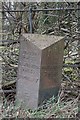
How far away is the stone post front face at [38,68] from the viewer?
2.18 meters

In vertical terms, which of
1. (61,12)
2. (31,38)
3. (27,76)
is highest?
(61,12)

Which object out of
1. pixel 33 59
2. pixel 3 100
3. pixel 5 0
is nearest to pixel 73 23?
pixel 5 0

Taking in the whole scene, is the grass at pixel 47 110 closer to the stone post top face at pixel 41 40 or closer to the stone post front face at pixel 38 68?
the stone post front face at pixel 38 68

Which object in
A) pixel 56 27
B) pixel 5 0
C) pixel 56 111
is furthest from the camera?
pixel 56 27

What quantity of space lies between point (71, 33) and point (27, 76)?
95 cm

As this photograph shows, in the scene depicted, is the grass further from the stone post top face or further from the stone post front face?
the stone post top face

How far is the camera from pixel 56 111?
2141mm

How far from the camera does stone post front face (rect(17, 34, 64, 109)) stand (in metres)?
2.18

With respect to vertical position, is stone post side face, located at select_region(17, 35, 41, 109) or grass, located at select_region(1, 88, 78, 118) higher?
stone post side face, located at select_region(17, 35, 41, 109)

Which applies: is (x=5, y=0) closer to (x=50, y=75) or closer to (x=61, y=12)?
(x=61, y=12)

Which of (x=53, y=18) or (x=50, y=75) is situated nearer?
(x=50, y=75)

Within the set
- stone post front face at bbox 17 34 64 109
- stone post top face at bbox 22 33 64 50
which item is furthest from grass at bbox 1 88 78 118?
stone post top face at bbox 22 33 64 50

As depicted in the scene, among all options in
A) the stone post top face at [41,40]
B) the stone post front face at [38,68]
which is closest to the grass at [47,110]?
the stone post front face at [38,68]

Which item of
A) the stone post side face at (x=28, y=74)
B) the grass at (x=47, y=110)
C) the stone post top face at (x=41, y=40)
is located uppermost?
the stone post top face at (x=41, y=40)
